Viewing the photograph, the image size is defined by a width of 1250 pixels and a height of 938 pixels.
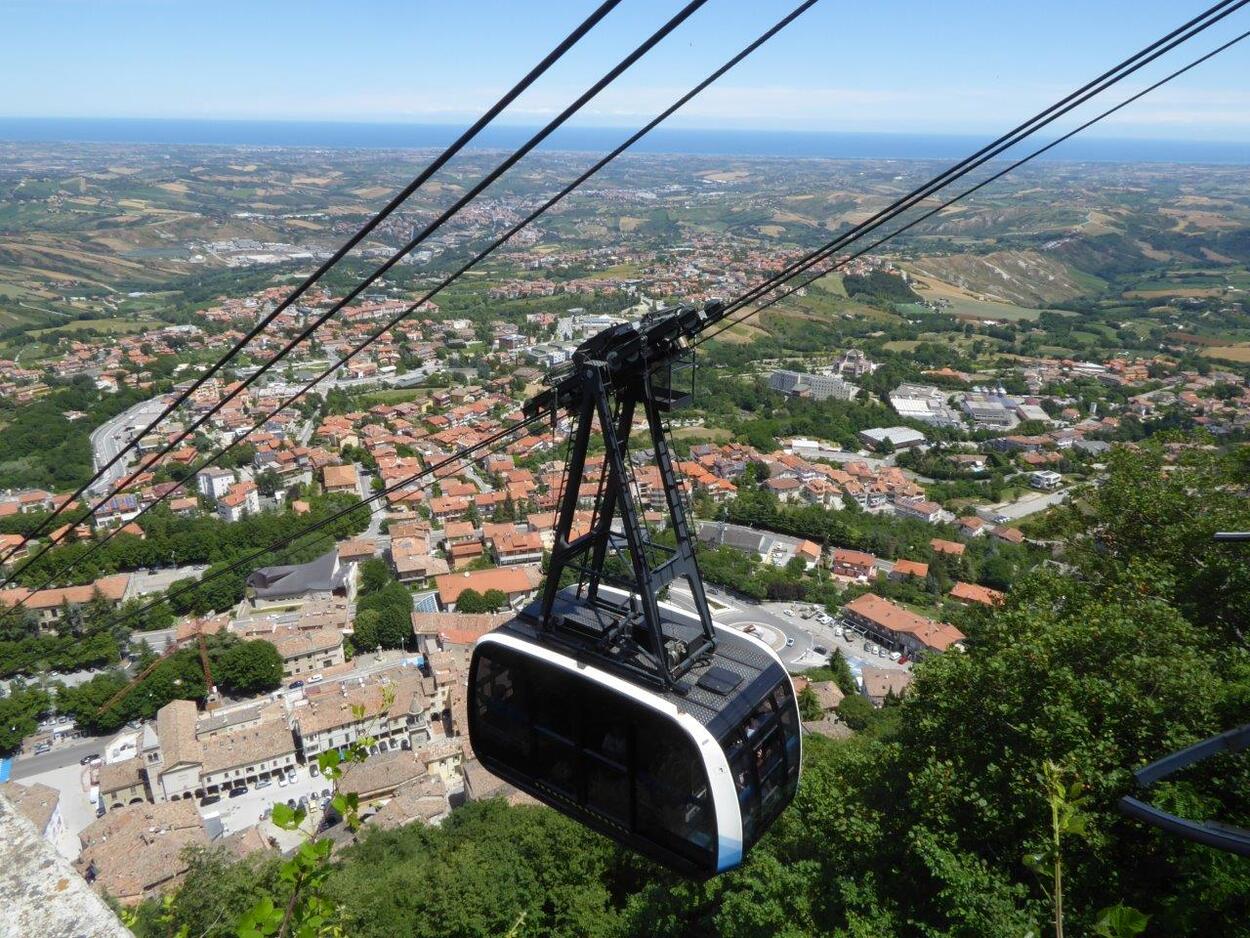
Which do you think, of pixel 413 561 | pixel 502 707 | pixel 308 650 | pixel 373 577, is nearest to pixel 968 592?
pixel 413 561

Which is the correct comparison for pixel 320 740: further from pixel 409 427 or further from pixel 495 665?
pixel 409 427

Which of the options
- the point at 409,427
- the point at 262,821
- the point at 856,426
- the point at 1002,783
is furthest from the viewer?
the point at 856,426

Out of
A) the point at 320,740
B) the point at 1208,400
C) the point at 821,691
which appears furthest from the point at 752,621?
the point at 1208,400

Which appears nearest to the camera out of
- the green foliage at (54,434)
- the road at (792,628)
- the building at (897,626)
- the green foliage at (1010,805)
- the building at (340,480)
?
the green foliage at (1010,805)

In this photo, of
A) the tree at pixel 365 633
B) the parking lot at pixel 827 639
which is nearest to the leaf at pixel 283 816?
the parking lot at pixel 827 639

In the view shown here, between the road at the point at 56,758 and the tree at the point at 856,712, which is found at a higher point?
the tree at the point at 856,712

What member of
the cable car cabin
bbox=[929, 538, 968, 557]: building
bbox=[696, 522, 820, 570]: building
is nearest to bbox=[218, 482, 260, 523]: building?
bbox=[696, 522, 820, 570]: building

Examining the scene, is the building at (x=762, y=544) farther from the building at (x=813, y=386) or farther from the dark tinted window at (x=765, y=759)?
the dark tinted window at (x=765, y=759)

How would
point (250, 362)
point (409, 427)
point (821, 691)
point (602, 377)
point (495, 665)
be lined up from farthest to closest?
point (250, 362)
point (409, 427)
point (821, 691)
point (495, 665)
point (602, 377)
